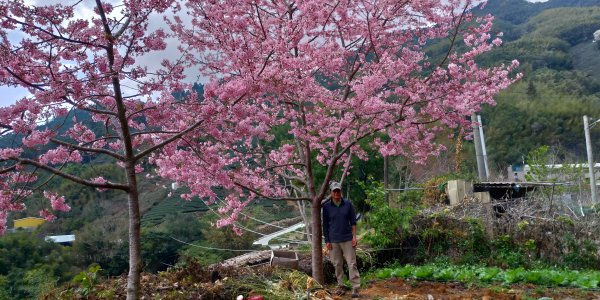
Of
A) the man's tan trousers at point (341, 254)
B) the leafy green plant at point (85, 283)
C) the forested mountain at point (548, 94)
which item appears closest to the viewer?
the leafy green plant at point (85, 283)

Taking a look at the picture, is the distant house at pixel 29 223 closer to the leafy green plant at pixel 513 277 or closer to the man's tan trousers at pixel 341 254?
the man's tan trousers at pixel 341 254

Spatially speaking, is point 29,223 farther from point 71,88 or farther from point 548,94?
point 548,94

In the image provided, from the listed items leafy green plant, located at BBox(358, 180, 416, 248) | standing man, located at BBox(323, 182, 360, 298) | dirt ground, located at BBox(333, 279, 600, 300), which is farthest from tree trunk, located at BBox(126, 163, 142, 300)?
leafy green plant, located at BBox(358, 180, 416, 248)

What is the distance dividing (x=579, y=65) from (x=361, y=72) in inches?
2331

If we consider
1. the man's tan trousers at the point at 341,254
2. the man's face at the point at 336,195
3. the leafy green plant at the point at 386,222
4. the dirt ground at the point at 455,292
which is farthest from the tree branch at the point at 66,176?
the leafy green plant at the point at 386,222

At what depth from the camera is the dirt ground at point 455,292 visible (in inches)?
224

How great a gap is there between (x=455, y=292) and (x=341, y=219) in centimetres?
163

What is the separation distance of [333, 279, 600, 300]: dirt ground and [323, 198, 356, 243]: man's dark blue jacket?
0.74 meters

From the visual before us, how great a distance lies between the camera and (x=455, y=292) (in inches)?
253

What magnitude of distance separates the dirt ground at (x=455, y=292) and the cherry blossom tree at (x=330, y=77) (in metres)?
1.22

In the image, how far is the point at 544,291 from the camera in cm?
620

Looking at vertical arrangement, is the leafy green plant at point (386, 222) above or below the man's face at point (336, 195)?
below

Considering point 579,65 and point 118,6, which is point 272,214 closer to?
point 118,6

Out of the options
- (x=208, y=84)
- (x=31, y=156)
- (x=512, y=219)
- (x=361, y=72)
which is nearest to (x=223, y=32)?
(x=208, y=84)
